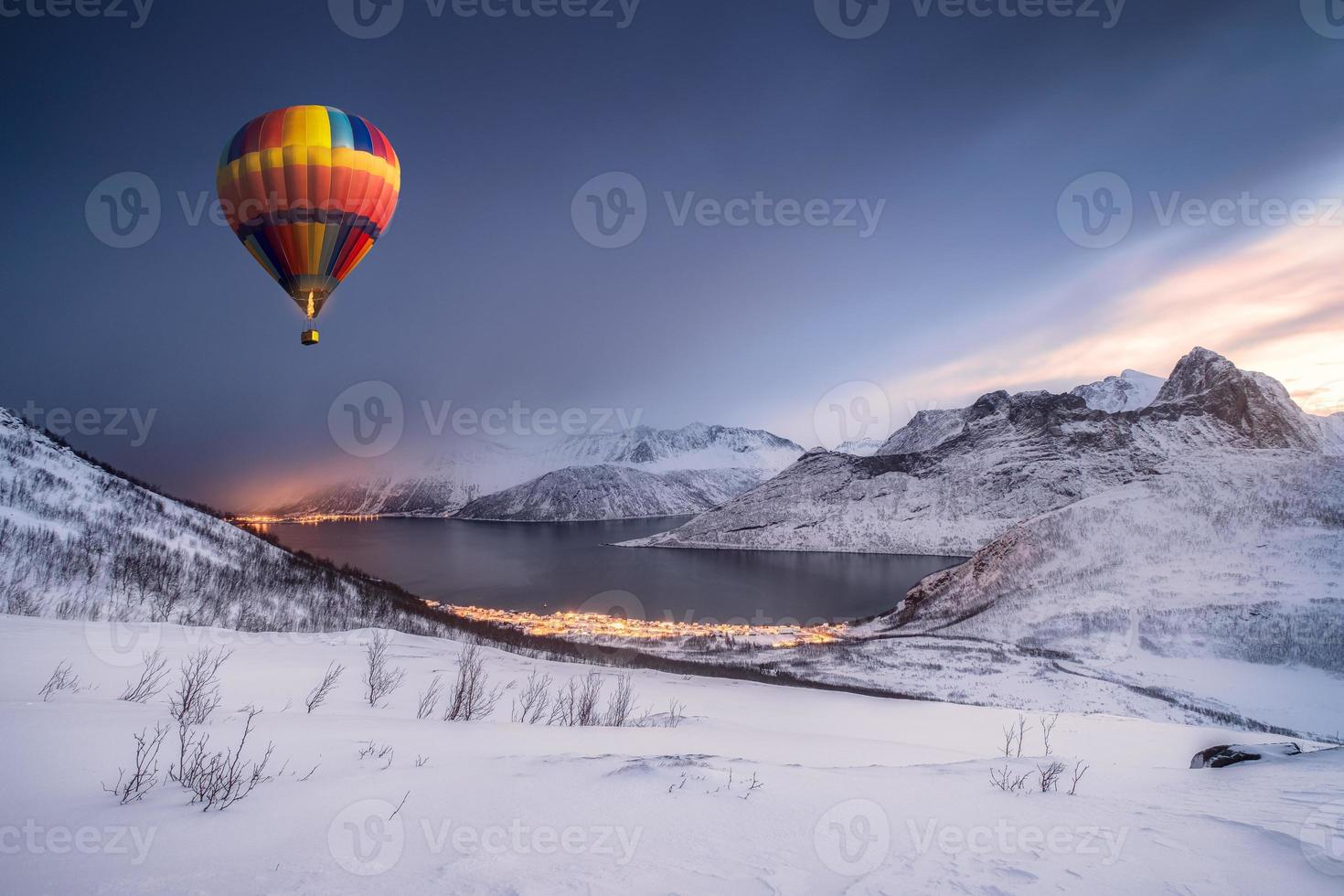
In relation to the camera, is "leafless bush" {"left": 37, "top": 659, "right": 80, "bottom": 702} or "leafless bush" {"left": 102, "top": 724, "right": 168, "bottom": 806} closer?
"leafless bush" {"left": 102, "top": 724, "right": 168, "bottom": 806}

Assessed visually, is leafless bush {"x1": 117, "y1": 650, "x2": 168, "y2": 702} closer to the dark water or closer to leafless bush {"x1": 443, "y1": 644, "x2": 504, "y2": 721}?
leafless bush {"x1": 443, "y1": 644, "x2": 504, "y2": 721}

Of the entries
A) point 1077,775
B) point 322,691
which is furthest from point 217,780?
point 1077,775

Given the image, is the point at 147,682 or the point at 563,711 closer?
the point at 147,682

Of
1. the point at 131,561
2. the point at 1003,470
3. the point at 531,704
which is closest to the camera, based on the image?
the point at 531,704

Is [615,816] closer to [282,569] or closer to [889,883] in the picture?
[889,883]

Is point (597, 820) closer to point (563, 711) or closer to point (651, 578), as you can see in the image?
point (563, 711)

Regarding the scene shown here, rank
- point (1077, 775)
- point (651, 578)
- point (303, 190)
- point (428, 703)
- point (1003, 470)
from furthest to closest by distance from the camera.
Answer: point (1003, 470), point (651, 578), point (303, 190), point (428, 703), point (1077, 775)

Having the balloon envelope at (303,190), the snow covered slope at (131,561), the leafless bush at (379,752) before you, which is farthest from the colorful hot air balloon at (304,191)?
the leafless bush at (379,752)

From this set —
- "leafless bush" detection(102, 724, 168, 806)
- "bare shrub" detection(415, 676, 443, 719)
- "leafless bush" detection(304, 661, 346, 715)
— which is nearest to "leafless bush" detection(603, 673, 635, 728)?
"bare shrub" detection(415, 676, 443, 719)
